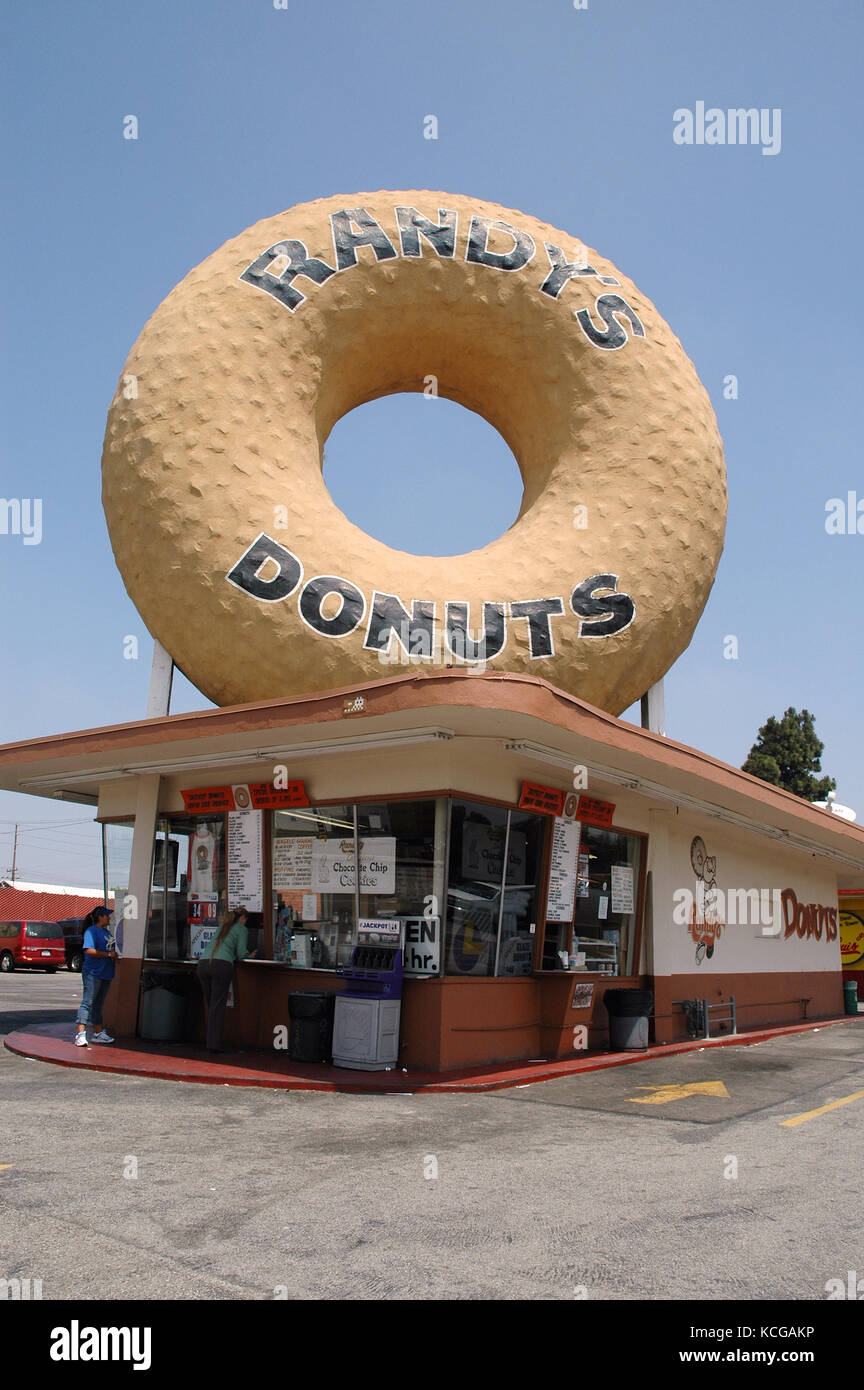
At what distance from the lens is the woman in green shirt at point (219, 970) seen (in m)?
10.9

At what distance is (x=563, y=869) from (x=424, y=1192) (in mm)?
6400

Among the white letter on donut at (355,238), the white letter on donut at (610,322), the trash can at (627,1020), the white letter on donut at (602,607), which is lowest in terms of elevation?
the trash can at (627,1020)

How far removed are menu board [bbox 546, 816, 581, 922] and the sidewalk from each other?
1.60 metres

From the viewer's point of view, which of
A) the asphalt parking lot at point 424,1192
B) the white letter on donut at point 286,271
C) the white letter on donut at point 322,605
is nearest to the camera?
the asphalt parking lot at point 424,1192

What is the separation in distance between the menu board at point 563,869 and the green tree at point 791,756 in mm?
42089

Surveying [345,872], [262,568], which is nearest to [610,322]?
[262,568]

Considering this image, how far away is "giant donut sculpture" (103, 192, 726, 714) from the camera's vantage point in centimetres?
1096

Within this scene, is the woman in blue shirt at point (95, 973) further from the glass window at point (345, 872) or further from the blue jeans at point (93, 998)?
the glass window at point (345, 872)

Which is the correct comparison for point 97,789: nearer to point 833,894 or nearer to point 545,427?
point 545,427

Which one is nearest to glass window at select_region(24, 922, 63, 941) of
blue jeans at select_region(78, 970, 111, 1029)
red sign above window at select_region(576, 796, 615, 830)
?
blue jeans at select_region(78, 970, 111, 1029)

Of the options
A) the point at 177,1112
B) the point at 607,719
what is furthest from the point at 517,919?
the point at 177,1112

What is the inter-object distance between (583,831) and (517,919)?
166 centimetres

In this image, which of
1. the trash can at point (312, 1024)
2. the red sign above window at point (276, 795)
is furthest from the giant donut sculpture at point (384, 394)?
the trash can at point (312, 1024)

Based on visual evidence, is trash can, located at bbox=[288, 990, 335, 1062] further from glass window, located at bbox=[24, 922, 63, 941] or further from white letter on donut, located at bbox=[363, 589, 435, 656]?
glass window, located at bbox=[24, 922, 63, 941]
